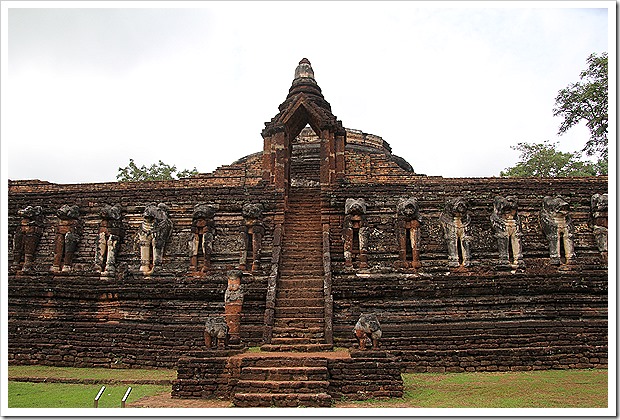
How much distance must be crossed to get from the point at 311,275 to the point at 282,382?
458 centimetres

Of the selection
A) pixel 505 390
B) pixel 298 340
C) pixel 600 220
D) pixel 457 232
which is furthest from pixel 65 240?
pixel 600 220

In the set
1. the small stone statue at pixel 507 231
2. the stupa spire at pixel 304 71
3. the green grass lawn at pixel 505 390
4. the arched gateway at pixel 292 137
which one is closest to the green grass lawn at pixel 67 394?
the green grass lawn at pixel 505 390

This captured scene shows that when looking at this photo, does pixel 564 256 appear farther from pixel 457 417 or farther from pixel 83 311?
pixel 83 311

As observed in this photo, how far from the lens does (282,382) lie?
8.48 m

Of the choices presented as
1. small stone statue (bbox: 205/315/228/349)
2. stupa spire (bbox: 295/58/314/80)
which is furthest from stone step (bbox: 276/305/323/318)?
stupa spire (bbox: 295/58/314/80)

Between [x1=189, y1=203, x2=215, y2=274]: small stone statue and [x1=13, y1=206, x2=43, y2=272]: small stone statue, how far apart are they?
Answer: 4.59 m

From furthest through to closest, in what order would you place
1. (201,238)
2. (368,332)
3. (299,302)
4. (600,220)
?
(600,220)
(201,238)
(299,302)
(368,332)

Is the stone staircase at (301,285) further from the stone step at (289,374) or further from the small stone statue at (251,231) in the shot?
the stone step at (289,374)

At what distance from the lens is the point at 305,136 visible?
85.1 ft

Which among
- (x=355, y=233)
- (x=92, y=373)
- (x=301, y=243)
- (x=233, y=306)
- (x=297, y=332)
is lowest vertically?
(x=92, y=373)

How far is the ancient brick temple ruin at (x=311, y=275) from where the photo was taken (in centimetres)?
1077

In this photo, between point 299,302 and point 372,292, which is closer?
point 299,302

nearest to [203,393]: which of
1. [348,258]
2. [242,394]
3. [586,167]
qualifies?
[242,394]

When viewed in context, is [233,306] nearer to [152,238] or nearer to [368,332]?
[368,332]
